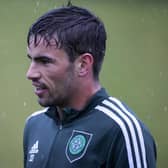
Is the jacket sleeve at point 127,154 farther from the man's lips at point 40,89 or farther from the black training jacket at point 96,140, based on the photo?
the man's lips at point 40,89

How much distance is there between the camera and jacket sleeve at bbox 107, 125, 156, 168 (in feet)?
6.73

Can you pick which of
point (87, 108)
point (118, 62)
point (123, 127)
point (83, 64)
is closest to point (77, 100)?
point (87, 108)

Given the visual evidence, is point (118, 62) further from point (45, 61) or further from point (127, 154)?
point (127, 154)

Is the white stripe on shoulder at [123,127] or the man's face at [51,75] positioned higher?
the man's face at [51,75]

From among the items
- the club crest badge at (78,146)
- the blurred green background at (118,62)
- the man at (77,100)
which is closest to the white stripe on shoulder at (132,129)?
the man at (77,100)

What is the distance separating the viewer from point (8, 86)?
16.1 ft

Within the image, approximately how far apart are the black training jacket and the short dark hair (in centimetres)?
20

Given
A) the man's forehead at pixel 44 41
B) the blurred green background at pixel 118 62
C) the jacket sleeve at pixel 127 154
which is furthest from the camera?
the blurred green background at pixel 118 62

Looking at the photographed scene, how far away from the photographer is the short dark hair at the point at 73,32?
2205 mm

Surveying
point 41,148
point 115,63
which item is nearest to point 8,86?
point 115,63

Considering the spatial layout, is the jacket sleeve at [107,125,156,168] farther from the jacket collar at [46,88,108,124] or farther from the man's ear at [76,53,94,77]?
the man's ear at [76,53,94,77]

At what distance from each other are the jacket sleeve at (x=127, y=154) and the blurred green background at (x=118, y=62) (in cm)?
283

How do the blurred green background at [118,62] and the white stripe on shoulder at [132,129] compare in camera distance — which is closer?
the white stripe on shoulder at [132,129]

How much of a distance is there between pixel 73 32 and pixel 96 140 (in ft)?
1.54
